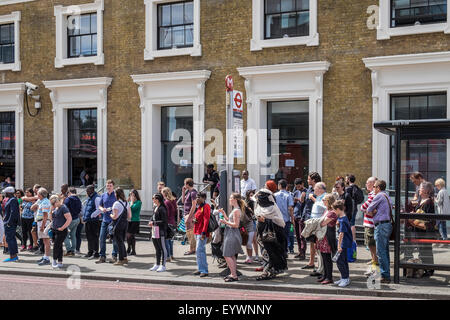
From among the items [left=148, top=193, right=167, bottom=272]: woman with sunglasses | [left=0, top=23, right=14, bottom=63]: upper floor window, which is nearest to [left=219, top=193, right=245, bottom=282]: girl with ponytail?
[left=148, top=193, right=167, bottom=272]: woman with sunglasses

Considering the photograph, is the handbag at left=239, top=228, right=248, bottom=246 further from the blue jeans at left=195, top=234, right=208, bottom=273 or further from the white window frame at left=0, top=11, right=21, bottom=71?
the white window frame at left=0, top=11, right=21, bottom=71

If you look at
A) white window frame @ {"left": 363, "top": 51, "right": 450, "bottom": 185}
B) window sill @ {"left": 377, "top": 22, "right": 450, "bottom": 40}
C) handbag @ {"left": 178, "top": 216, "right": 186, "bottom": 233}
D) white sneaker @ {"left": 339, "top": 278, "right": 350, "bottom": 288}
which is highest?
window sill @ {"left": 377, "top": 22, "right": 450, "bottom": 40}

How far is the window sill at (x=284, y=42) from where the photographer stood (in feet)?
56.1

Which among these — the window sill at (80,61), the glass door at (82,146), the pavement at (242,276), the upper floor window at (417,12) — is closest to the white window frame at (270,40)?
the upper floor window at (417,12)

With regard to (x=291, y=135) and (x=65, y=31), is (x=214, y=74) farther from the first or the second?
(x=65, y=31)

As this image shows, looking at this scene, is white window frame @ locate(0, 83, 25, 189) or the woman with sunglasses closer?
the woman with sunglasses

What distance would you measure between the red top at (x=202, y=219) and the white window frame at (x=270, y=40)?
25.3ft

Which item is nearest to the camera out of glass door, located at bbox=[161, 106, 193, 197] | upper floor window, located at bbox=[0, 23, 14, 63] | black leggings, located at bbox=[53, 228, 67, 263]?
black leggings, located at bbox=[53, 228, 67, 263]

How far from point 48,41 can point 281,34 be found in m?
8.67

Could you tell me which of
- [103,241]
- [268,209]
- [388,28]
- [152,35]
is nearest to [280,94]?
[388,28]

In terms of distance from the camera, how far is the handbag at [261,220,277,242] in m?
10.7

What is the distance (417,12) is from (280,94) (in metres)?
4.35

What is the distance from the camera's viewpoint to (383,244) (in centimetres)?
1037

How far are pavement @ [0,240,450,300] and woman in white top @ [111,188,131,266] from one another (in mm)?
345
